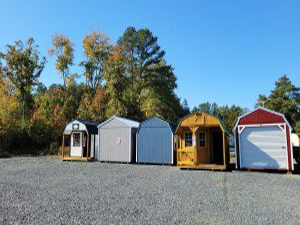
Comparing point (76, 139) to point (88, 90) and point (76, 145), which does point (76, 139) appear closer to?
point (76, 145)

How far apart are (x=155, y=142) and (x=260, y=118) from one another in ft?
19.1

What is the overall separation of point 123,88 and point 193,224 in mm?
21003

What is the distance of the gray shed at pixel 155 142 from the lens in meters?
12.1

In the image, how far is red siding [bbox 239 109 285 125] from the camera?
31.7 ft

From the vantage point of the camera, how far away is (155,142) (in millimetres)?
12430

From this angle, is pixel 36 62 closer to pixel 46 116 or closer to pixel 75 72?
pixel 75 72

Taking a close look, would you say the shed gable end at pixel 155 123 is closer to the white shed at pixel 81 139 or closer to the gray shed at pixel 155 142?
the gray shed at pixel 155 142

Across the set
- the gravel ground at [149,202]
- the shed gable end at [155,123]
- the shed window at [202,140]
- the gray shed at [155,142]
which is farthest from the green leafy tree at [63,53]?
the gravel ground at [149,202]

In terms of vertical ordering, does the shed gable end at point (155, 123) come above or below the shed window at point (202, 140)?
above

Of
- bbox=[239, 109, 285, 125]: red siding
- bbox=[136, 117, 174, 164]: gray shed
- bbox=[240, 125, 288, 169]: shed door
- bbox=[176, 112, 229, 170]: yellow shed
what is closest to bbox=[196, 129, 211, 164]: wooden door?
bbox=[176, 112, 229, 170]: yellow shed

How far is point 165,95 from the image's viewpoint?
23.9 m

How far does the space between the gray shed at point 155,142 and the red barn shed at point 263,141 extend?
378cm

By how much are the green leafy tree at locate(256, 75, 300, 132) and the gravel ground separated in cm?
2407

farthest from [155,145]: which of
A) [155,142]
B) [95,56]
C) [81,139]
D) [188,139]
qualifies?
[95,56]
